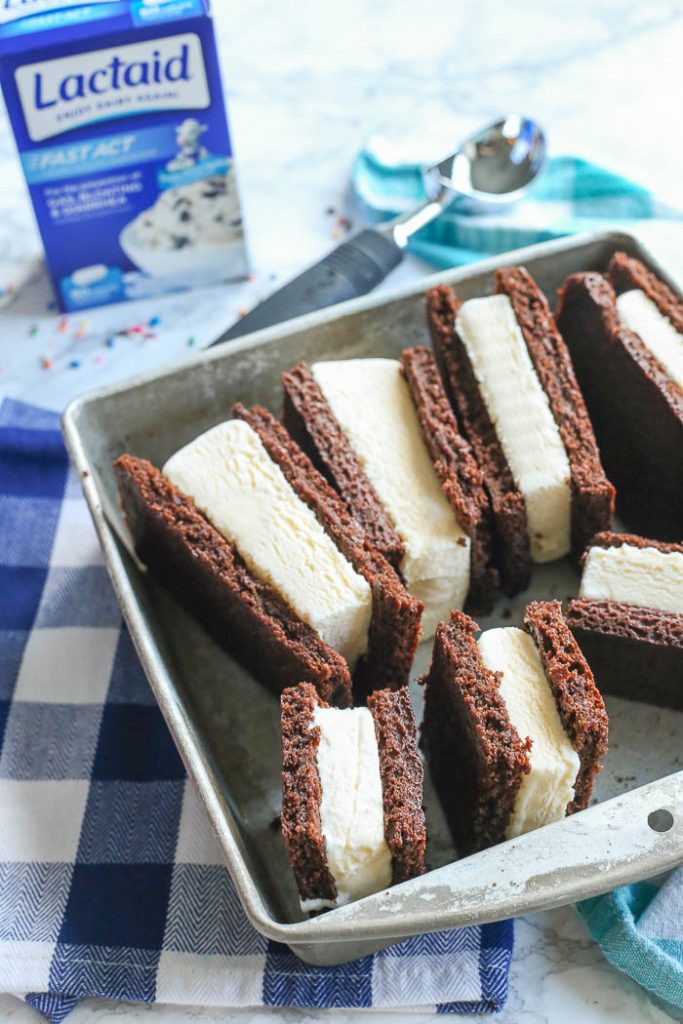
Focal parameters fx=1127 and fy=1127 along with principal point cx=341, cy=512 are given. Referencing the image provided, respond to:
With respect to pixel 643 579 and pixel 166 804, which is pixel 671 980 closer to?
pixel 643 579

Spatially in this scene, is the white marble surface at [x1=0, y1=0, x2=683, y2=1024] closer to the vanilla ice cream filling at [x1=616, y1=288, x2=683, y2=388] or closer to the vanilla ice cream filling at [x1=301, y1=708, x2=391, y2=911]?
the vanilla ice cream filling at [x1=616, y1=288, x2=683, y2=388]

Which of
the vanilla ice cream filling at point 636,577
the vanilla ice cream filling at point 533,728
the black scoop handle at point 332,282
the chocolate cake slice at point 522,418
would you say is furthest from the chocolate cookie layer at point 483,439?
the black scoop handle at point 332,282

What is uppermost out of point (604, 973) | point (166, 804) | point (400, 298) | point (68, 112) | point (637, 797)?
point (68, 112)

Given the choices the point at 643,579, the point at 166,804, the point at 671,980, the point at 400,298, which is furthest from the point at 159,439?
the point at 671,980

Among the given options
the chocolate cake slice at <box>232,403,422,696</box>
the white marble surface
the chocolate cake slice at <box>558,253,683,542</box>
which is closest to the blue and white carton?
the white marble surface

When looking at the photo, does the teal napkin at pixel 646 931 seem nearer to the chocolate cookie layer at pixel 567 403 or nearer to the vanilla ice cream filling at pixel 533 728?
the vanilla ice cream filling at pixel 533 728

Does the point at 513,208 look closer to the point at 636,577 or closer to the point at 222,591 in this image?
the point at 636,577

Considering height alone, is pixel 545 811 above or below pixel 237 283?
below
